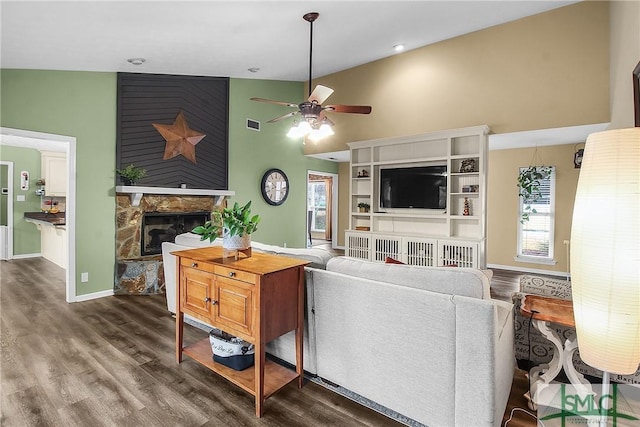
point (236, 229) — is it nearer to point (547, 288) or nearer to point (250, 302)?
point (250, 302)

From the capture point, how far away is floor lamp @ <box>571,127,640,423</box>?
1.25m

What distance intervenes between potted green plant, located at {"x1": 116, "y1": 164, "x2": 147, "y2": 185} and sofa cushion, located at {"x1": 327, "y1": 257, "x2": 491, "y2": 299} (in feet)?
11.4

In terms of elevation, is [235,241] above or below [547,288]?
above

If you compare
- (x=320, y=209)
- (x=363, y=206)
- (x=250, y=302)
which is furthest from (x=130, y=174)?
(x=320, y=209)

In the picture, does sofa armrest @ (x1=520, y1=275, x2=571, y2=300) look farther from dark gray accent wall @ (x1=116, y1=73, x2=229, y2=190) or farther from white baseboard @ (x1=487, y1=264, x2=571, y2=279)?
dark gray accent wall @ (x1=116, y1=73, x2=229, y2=190)

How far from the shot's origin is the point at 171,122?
4.86m

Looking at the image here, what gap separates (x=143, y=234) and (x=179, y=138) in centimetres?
150

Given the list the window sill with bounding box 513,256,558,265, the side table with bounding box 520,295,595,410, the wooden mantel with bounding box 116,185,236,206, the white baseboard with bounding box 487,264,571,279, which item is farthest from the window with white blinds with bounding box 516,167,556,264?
the wooden mantel with bounding box 116,185,236,206

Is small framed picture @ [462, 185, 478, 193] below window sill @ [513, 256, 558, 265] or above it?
above

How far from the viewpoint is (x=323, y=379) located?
2.39 metres

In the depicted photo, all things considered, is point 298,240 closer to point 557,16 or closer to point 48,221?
point 48,221

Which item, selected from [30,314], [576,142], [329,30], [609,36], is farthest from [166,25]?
[576,142]

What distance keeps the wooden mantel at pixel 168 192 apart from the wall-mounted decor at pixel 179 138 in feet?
1.60

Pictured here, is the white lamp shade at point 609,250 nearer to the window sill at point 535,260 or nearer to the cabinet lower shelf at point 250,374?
the cabinet lower shelf at point 250,374
